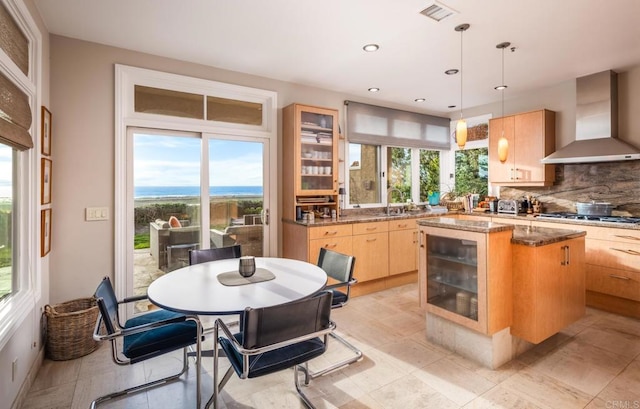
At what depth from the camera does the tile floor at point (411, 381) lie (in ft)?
7.00

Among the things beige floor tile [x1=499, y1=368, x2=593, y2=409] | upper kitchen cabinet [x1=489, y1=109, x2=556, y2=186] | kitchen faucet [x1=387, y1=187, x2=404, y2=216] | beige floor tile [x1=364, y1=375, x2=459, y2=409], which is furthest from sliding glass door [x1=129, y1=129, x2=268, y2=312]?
upper kitchen cabinet [x1=489, y1=109, x2=556, y2=186]

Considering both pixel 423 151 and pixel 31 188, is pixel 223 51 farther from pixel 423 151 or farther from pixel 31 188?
pixel 423 151

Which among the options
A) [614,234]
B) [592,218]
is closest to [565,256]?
[614,234]

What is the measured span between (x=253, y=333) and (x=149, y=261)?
2422 mm

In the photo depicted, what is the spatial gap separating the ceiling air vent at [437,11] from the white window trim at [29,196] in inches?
110

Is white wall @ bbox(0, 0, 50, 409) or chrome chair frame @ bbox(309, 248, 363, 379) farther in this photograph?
chrome chair frame @ bbox(309, 248, 363, 379)

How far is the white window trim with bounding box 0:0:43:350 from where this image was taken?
2.16 metres

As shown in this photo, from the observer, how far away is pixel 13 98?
2.01 meters

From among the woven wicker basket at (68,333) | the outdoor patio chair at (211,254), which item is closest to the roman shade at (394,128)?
the outdoor patio chair at (211,254)

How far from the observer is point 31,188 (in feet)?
7.83

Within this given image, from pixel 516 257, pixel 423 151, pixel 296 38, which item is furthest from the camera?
pixel 423 151

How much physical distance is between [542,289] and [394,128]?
11.3 ft

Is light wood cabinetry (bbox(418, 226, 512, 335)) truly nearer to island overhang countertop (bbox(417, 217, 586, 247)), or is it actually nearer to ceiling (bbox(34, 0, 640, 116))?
island overhang countertop (bbox(417, 217, 586, 247))

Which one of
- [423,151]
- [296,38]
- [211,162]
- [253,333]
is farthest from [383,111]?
[253,333]
